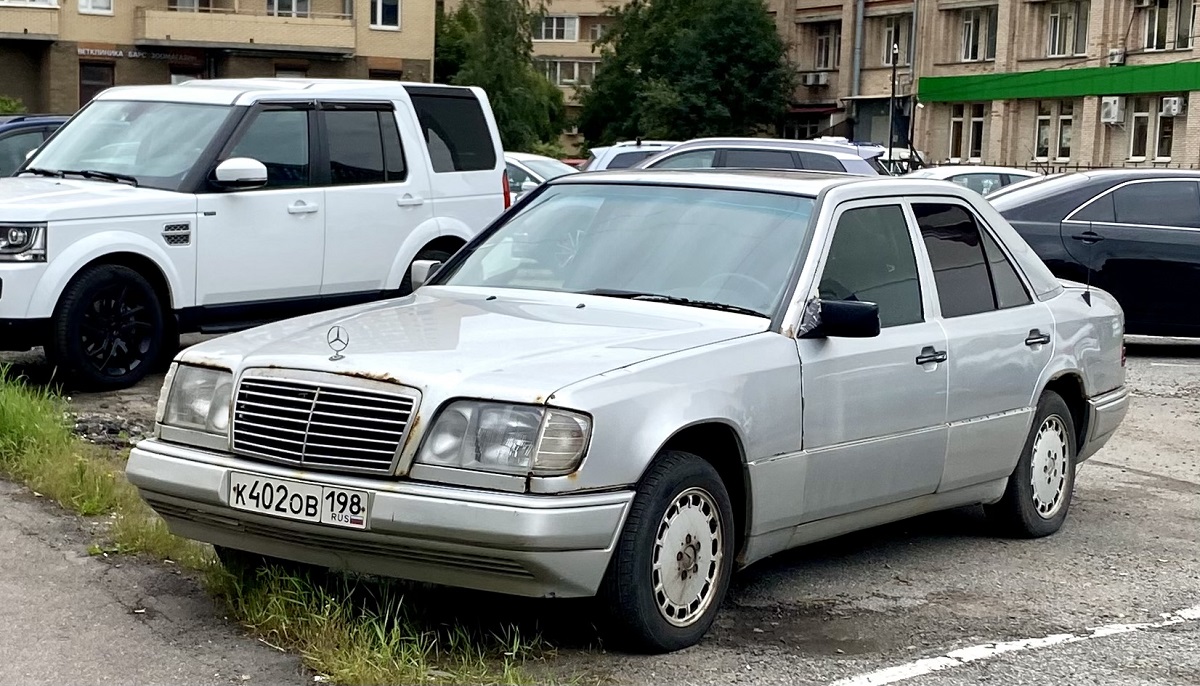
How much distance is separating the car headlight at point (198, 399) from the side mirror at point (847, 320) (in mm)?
2024

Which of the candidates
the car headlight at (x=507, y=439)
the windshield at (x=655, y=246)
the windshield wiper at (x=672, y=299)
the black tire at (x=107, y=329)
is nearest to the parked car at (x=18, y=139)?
the black tire at (x=107, y=329)

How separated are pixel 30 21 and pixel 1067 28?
116 feet

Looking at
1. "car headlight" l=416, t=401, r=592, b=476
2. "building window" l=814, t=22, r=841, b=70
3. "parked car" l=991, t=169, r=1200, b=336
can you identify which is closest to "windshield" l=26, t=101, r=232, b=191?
"car headlight" l=416, t=401, r=592, b=476

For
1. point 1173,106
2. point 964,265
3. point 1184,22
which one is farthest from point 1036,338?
point 1184,22

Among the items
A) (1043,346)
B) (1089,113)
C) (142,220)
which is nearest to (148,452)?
(1043,346)

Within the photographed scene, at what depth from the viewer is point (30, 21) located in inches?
2270

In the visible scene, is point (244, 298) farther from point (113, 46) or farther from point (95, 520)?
point (113, 46)

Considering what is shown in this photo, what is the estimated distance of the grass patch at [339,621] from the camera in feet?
16.3

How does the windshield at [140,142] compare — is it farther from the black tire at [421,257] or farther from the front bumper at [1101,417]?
the front bumper at [1101,417]

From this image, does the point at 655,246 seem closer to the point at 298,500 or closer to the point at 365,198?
the point at 298,500

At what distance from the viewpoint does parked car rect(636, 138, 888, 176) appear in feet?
67.1

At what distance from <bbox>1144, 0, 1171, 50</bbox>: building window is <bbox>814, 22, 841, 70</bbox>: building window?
16.9 m

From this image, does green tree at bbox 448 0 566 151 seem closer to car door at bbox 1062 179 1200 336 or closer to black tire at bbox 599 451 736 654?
car door at bbox 1062 179 1200 336

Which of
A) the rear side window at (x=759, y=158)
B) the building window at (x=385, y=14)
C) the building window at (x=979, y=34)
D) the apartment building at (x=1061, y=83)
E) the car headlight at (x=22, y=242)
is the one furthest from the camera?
the building window at (x=385, y=14)
